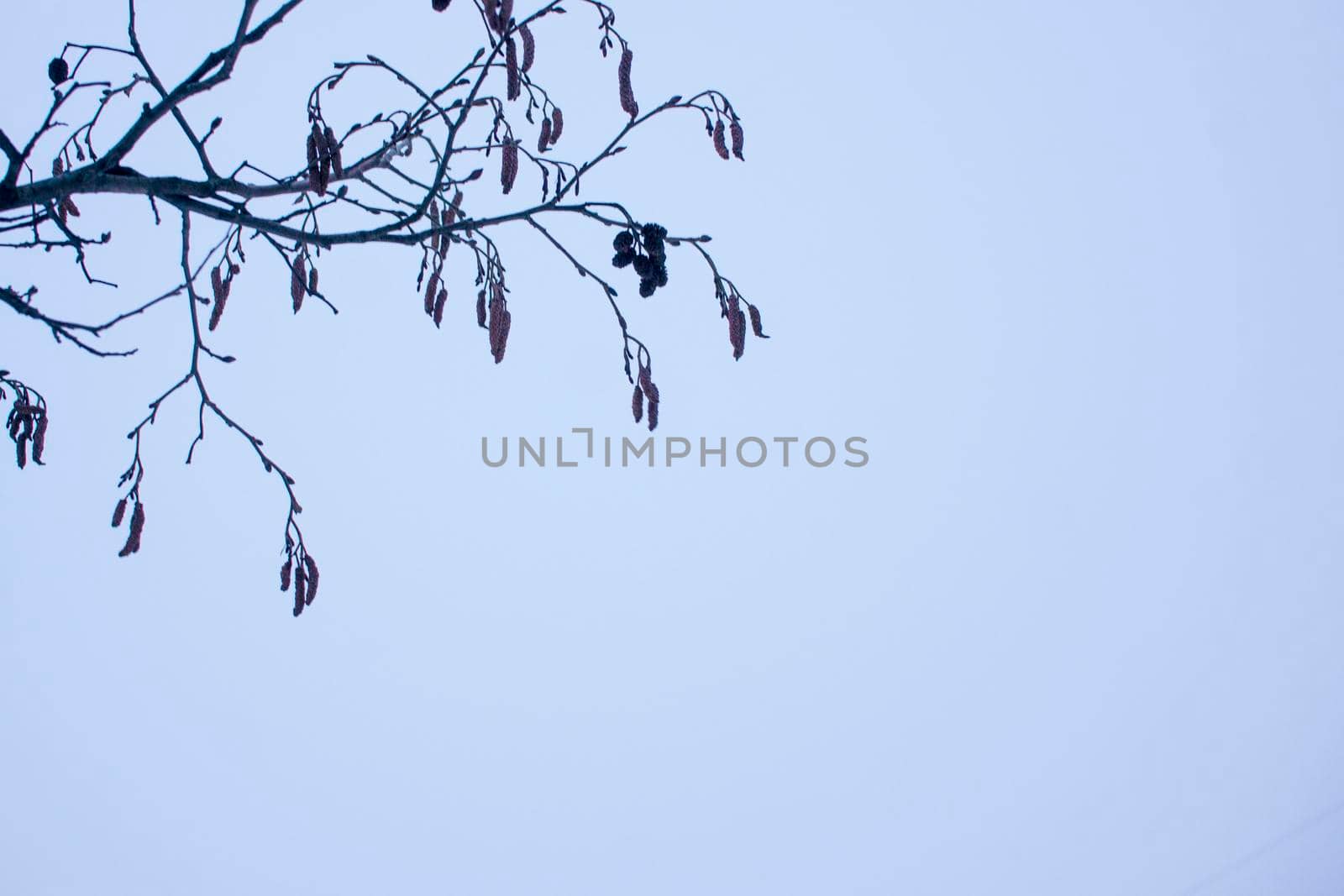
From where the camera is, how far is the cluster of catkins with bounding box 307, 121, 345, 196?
0.66 m

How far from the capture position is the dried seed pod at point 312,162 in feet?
2.17

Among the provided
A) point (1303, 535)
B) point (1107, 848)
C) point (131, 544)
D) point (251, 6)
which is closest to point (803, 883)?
point (1107, 848)

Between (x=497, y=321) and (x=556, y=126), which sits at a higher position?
(x=556, y=126)

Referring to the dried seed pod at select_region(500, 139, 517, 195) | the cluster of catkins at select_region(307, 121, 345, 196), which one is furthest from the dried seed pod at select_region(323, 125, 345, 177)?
the dried seed pod at select_region(500, 139, 517, 195)

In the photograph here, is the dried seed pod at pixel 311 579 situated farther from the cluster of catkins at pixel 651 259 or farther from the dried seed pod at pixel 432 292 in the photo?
the cluster of catkins at pixel 651 259

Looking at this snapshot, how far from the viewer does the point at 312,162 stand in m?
0.67

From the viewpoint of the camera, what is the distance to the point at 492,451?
434 cm

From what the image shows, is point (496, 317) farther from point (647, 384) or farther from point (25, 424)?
point (25, 424)

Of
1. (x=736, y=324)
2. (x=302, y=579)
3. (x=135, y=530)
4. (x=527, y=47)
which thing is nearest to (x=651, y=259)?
(x=736, y=324)

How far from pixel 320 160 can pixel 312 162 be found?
10 millimetres

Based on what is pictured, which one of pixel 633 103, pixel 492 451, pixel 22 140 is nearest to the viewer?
pixel 633 103

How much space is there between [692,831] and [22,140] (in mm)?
3138

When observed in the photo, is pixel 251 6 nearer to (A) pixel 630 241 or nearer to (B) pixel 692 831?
(A) pixel 630 241

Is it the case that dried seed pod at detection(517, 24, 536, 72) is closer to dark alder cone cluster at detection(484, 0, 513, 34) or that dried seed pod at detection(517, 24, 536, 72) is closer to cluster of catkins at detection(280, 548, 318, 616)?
dark alder cone cluster at detection(484, 0, 513, 34)
